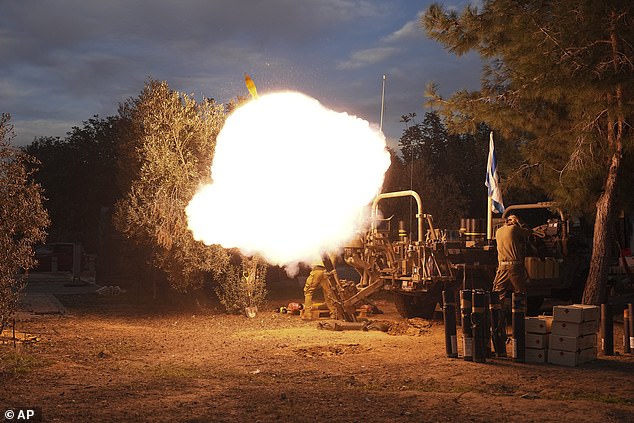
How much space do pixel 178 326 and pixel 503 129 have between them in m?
8.14

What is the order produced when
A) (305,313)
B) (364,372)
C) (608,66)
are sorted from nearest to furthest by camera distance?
(364,372) < (608,66) < (305,313)

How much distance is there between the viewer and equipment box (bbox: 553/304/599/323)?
1063 cm

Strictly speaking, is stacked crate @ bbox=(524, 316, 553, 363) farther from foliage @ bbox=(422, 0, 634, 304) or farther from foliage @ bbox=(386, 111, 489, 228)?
foliage @ bbox=(386, 111, 489, 228)

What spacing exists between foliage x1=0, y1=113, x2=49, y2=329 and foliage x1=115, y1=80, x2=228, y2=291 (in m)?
5.20

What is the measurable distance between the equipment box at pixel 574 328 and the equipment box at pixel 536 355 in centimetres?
34

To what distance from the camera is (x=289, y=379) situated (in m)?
9.68

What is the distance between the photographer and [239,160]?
1622 cm

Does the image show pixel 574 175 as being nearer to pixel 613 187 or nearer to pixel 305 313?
pixel 613 187

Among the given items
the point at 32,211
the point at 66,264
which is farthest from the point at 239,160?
the point at 66,264

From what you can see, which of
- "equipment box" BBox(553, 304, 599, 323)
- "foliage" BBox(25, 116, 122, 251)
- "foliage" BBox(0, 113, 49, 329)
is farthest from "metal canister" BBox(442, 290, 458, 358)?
"foliage" BBox(25, 116, 122, 251)

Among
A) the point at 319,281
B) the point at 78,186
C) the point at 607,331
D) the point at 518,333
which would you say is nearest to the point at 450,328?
the point at 518,333

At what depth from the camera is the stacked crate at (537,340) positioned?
35.6 feet

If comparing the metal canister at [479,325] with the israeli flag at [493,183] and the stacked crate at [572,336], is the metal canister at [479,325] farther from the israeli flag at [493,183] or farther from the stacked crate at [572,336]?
the israeli flag at [493,183]

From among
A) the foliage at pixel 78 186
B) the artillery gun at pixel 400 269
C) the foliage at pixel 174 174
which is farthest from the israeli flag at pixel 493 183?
the foliage at pixel 78 186
